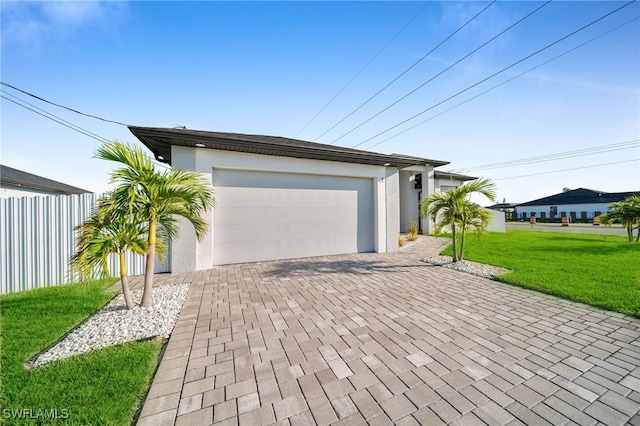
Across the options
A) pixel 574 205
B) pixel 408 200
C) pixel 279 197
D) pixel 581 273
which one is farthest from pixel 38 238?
pixel 574 205

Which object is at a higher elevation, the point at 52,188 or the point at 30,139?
the point at 30,139

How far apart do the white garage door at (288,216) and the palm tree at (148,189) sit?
2835 mm

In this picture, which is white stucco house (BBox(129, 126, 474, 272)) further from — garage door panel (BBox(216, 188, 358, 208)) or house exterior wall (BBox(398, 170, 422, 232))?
house exterior wall (BBox(398, 170, 422, 232))

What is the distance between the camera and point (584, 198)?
39250 millimetres

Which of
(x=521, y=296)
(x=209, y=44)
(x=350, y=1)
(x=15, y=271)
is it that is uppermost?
(x=350, y=1)

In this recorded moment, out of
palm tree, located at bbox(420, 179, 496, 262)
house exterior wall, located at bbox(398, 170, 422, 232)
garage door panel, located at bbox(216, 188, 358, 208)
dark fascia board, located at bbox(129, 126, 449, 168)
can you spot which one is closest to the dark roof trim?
house exterior wall, located at bbox(398, 170, 422, 232)

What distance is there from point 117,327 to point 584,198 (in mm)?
60269

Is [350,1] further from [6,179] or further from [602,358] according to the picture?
[6,179]

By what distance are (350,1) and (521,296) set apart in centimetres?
861

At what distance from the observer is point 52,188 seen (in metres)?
13.2

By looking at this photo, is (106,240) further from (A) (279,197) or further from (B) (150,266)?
(A) (279,197)

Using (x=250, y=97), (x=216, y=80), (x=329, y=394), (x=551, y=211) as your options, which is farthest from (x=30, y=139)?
(x=551, y=211)

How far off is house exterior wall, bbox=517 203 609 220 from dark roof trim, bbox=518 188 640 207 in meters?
0.55

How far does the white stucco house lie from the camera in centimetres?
626
